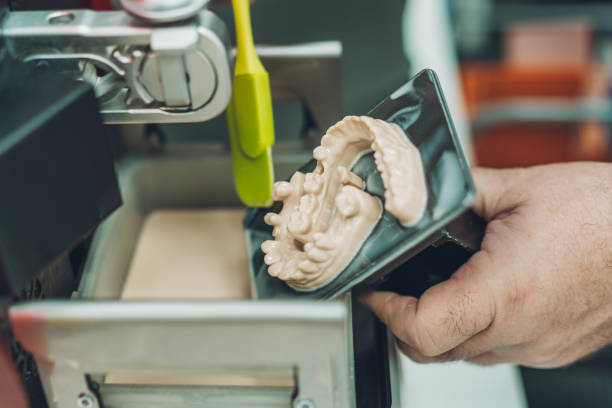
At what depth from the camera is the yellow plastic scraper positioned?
52 cm

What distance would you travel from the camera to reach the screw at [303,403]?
428 mm

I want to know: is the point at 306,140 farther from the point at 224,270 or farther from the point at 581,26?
the point at 581,26

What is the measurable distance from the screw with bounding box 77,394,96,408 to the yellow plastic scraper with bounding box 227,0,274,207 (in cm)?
23

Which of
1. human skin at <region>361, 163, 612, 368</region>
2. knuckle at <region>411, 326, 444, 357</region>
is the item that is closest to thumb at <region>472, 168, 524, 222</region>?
human skin at <region>361, 163, 612, 368</region>

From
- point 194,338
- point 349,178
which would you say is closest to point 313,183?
point 349,178

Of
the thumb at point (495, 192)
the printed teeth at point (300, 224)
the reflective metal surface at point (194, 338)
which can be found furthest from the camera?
the thumb at point (495, 192)

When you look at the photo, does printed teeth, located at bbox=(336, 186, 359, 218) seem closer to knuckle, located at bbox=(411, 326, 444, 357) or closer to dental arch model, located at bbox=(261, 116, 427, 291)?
dental arch model, located at bbox=(261, 116, 427, 291)

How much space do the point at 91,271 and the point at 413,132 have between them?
33cm

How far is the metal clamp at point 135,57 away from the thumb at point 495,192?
0.93ft

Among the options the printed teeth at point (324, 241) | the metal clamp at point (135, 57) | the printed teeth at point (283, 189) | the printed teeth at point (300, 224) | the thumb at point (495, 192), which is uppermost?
the metal clamp at point (135, 57)

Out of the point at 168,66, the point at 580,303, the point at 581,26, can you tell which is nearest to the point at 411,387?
the point at 580,303

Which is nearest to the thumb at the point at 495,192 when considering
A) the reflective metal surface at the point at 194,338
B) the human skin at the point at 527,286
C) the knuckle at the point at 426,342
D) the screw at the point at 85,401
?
the human skin at the point at 527,286

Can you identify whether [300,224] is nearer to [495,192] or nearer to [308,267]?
[308,267]

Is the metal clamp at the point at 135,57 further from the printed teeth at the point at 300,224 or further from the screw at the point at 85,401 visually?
the screw at the point at 85,401
